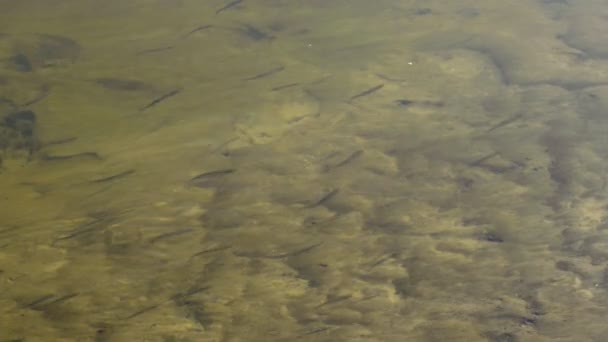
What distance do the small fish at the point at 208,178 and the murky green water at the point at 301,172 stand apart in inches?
0.9

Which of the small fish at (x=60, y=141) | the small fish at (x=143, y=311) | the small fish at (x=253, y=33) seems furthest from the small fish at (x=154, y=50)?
the small fish at (x=143, y=311)

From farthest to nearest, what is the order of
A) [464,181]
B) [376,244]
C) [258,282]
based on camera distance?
1. [464,181]
2. [376,244]
3. [258,282]

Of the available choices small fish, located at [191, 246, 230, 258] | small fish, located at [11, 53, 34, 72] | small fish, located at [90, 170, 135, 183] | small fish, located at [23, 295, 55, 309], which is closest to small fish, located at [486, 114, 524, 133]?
small fish, located at [191, 246, 230, 258]

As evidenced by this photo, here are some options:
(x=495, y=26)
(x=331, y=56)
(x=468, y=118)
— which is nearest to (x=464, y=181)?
(x=468, y=118)

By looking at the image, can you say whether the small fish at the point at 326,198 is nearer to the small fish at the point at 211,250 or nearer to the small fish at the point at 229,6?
the small fish at the point at 211,250

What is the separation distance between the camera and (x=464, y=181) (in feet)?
10.5

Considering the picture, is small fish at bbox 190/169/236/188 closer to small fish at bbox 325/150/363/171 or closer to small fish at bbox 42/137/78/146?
small fish at bbox 325/150/363/171

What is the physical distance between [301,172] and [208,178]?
38 cm

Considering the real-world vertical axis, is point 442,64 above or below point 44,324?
above

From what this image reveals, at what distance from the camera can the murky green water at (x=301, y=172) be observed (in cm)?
255

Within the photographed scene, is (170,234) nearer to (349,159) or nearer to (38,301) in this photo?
(38,301)

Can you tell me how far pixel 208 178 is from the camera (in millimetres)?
3174

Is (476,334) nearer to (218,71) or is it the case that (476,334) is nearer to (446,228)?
(446,228)

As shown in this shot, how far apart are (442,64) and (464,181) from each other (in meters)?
1.09
